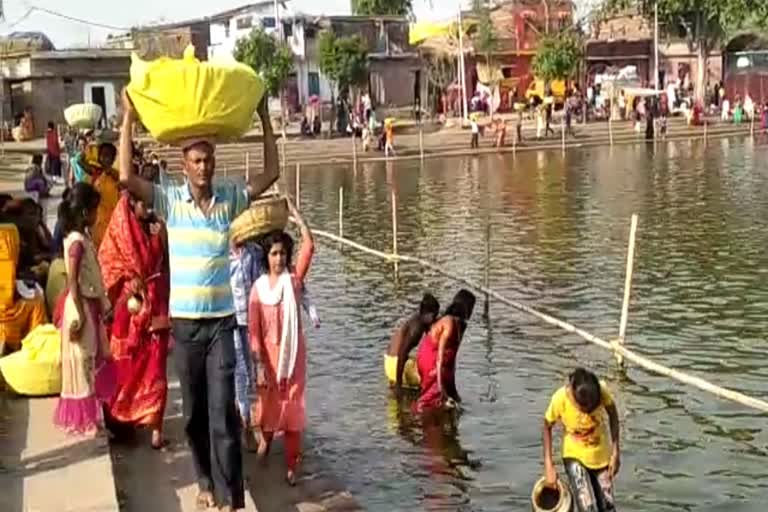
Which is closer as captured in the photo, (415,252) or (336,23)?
(415,252)

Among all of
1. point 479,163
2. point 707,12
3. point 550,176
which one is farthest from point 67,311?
point 707,12

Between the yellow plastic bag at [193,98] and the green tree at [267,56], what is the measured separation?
49754mm

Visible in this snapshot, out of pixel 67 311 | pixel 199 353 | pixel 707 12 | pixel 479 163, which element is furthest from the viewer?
pixel 707 12

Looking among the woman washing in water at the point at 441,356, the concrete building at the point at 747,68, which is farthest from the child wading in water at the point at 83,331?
the concrete building at the point at 747,68

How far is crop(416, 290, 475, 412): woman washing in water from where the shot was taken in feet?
35.4

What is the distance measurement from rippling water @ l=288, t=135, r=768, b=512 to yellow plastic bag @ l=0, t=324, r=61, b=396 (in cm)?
212

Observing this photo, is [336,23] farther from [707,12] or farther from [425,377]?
[425,377]

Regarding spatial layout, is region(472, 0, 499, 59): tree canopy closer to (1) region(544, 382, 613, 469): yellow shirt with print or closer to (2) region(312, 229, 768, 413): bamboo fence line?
(2) region(312, 229, 768, 413): bamboo fence line

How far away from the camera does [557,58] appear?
56.2 metres

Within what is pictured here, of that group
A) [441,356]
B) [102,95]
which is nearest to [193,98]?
[441,356]

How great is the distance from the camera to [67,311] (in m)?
8.13

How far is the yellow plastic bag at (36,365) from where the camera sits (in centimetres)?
908

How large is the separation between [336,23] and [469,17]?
7.06 m

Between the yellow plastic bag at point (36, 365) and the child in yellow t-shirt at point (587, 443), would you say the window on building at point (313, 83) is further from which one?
the child in yellow t-shirt at point (587, 443)
